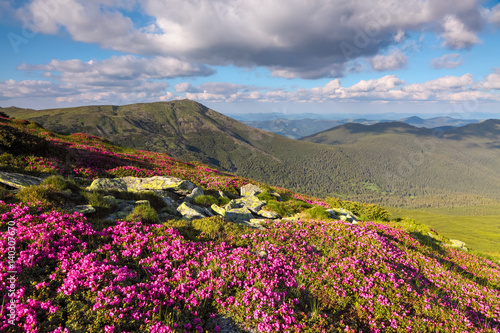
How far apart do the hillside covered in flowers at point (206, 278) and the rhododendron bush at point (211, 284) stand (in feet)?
0.10

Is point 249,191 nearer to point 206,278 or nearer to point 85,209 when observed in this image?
point 85,209

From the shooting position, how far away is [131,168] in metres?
20.9

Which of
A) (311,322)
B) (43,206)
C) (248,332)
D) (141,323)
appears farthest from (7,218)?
(311,322)

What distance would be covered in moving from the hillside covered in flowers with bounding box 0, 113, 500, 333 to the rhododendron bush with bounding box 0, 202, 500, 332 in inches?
1.2

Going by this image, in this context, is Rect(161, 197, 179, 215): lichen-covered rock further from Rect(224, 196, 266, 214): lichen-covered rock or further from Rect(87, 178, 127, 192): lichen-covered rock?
Rect(224, 196, 266, 214): lichen-covered rock

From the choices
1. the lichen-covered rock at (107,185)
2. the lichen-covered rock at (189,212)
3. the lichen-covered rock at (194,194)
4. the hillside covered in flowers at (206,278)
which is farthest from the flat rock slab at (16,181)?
the lichen-covered rock at (194,194)

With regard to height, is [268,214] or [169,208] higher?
[169,208]

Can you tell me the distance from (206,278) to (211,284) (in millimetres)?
341

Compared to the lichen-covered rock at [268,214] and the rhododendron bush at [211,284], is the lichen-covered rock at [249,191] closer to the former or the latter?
the lichen-covered rock at [268,214]

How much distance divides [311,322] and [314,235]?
176 inches

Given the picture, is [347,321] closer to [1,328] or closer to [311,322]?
[311,322]

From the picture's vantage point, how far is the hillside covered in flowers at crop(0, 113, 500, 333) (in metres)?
4.70

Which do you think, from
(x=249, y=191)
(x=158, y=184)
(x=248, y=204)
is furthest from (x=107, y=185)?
(x=249, y=191)

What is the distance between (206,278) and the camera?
612 centimetres
